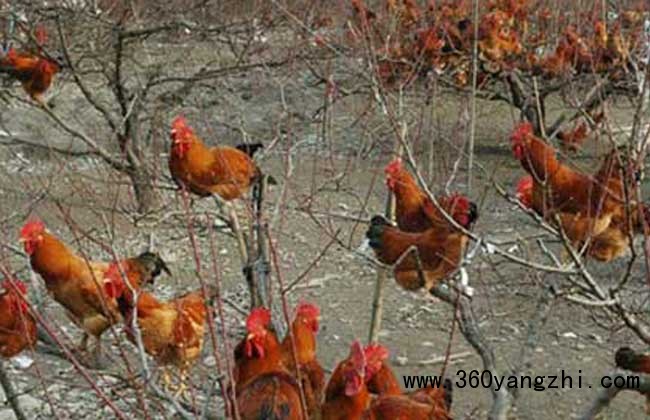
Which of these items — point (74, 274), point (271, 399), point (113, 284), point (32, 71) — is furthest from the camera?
point (32, 71)

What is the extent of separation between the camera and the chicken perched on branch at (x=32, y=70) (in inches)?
261

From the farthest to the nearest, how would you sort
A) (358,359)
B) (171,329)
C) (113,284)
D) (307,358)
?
(171,329)
(113,284)
(307,358)
(358,359)

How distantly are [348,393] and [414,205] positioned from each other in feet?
5.10

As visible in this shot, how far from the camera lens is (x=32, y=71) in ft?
21.7

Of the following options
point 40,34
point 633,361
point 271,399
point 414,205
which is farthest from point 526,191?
point 40,34

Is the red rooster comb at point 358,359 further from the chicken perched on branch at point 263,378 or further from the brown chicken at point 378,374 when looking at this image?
the chicken perched on branch at point 263,378

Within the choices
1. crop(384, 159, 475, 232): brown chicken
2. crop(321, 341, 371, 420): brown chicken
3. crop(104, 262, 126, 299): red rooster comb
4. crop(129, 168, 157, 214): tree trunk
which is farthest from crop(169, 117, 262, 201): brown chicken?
crop(321, 341, 371, 420): brown chicken

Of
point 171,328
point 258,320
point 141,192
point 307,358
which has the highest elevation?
point 258,320

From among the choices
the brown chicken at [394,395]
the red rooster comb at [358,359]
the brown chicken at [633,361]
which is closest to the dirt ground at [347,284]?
the brown chicken at [633,361]

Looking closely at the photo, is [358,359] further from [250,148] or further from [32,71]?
[32,71]

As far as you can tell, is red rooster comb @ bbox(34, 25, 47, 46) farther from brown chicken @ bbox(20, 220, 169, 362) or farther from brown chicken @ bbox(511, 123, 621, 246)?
brown chicken @ bbox(511, 123, 621, 246)

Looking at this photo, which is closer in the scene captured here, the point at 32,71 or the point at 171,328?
the point at 171,328

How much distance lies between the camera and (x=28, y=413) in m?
4.08

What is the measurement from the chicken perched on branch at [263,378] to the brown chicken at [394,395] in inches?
7.1
